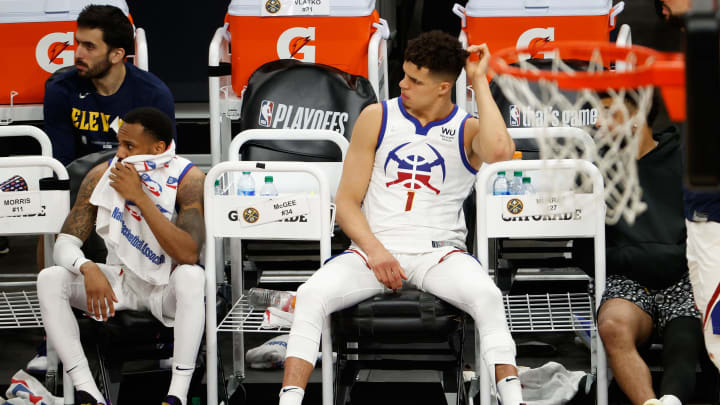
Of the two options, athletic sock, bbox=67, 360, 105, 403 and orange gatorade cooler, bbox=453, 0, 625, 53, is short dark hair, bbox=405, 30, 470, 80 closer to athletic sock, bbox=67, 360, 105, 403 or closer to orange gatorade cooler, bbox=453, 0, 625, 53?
orange gatorade cooler, bbox=453, 0, 625, 53

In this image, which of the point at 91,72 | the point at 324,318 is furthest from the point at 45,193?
the point at 324,318

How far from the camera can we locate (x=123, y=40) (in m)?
5.04

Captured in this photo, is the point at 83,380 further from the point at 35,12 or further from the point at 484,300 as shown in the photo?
the point at 35,12

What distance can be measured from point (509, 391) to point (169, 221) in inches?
60.3

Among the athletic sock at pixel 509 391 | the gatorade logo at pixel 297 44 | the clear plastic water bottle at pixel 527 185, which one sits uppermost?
the gatorade logo at pixel 297 44

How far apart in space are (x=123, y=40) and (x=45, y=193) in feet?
3.77

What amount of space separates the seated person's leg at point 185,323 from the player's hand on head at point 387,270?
2.34 feet

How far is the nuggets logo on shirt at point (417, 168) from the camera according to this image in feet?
13.7

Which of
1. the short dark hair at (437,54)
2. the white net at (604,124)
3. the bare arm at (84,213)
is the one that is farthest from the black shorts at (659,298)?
the bare arm at (84,213)

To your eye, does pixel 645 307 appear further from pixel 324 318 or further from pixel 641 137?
pixel 324 318

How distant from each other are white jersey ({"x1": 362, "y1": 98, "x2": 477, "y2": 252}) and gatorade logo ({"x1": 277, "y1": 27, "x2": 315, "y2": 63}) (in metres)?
1.28

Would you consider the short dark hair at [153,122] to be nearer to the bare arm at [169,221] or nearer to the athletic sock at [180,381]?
the bare arm at [169,221]

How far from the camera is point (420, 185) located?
416 centimetres

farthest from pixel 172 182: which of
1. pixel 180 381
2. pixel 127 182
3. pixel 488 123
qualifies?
pixel 488 123
